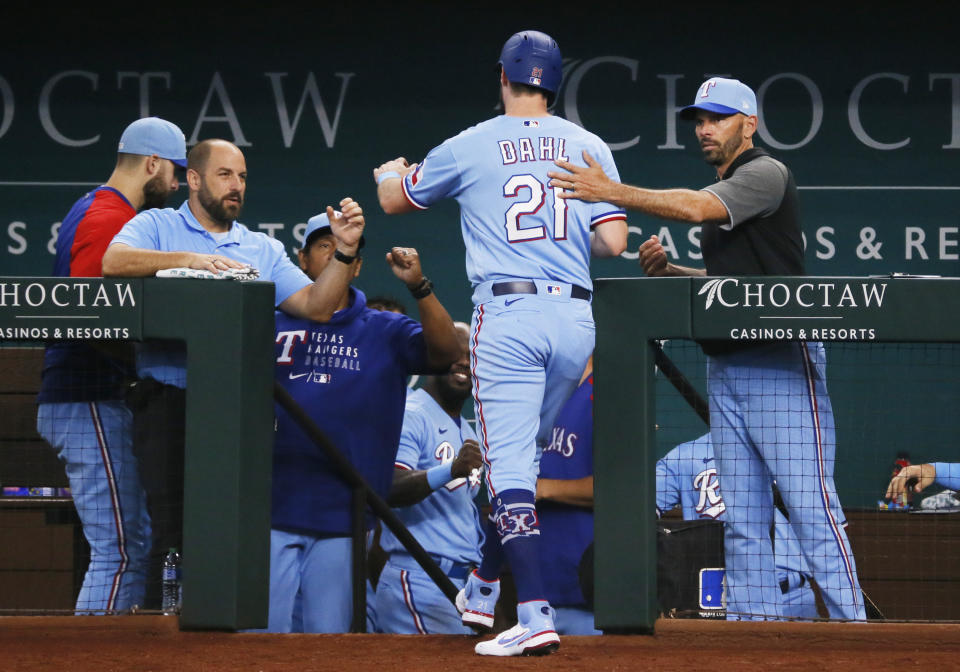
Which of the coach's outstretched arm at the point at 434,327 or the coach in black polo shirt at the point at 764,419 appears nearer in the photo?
the coach in black polo shirt at the point at 764,419

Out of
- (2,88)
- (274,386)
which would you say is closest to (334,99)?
(2,88)

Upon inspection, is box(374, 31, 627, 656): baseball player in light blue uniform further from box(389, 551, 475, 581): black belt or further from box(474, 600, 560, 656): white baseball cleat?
box(389, 551, 475, 581): black belt

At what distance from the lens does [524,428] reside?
3.34m

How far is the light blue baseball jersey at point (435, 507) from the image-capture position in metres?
4.77

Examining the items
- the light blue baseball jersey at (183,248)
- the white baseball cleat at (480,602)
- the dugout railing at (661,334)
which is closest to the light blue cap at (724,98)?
the dugout railing at (661,334)

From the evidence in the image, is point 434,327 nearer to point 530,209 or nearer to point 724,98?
point 530,209

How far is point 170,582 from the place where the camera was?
3643mm

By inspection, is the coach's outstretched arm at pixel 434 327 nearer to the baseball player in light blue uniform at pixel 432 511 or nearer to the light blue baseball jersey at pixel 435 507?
the baseball player in light blue uniform at pixel 432 511

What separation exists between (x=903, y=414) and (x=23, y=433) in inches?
157

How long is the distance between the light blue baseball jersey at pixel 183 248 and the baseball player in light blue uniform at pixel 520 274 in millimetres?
695

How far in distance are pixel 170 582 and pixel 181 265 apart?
0.90 metres

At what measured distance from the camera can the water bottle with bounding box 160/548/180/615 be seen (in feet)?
11.9

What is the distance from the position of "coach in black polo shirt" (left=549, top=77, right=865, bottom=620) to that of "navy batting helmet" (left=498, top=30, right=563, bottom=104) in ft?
0.83

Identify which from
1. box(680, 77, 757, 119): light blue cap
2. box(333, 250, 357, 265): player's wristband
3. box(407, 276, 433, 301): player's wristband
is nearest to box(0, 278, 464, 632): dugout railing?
box(333, 250, 357, 265): player's wristband
